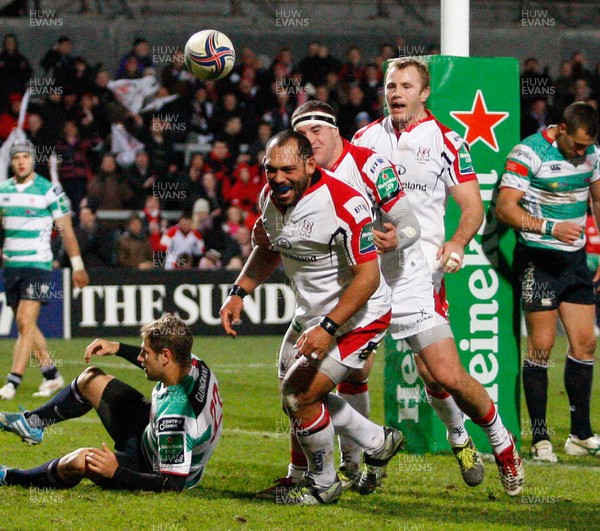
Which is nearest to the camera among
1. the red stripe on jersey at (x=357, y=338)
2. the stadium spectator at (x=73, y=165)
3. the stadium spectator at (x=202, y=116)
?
the red stripe on jersey at (x=357, y=338)

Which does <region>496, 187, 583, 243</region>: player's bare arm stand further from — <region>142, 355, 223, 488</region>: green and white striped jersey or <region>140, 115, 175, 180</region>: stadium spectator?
<region>140, 115, 175, 180</region>: stadium spectator

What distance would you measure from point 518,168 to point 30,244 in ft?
15.7

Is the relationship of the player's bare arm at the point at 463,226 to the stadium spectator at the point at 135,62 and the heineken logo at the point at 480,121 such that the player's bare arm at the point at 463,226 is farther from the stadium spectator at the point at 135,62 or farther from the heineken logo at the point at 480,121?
the stadium spectator at the point at 135,62

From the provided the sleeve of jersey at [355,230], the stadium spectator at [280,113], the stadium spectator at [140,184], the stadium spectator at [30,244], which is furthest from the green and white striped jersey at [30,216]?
the stadium spectator at [280,113]

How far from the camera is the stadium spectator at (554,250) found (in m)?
7.06

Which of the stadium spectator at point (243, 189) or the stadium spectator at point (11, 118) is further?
the stadium spectator at point (11, 118)

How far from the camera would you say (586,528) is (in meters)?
5.13

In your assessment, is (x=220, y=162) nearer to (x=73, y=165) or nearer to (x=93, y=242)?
(x=73, y=165)

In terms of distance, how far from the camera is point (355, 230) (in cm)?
511

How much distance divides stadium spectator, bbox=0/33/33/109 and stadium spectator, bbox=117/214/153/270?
368cm

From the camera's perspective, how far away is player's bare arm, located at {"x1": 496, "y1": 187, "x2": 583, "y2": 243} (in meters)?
6.97

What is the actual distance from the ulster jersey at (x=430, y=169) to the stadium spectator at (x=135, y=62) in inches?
479

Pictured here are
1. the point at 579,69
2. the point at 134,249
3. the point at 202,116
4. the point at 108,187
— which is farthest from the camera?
the point at 579,69

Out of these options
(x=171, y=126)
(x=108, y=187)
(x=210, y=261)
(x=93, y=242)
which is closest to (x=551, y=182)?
(x=210, y=261)
